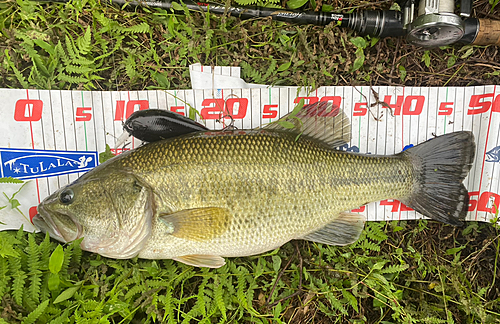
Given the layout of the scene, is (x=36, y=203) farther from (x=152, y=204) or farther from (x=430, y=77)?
(x=430, y=77)

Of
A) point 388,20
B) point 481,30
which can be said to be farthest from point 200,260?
point 481,30

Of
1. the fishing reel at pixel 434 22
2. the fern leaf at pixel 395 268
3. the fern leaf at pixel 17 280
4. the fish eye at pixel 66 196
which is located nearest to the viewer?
the fish eye at pixel 66 196

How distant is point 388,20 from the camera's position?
2504 millimetres

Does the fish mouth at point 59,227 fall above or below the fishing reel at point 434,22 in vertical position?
below

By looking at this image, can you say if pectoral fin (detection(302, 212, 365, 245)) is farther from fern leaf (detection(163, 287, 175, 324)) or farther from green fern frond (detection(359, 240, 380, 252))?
fern leaf (detection(163, 287, 175, 324))

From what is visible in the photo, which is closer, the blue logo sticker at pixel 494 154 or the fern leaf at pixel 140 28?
the fern leaf at pixel 140 28

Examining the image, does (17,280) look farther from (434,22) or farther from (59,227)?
(434,22)

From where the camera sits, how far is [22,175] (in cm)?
245

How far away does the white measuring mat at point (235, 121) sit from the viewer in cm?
243

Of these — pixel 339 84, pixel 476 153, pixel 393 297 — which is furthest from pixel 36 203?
pixel 476 153

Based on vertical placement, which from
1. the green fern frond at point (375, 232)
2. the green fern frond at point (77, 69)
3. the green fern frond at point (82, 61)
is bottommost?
the green fern frond at point (375, 232)

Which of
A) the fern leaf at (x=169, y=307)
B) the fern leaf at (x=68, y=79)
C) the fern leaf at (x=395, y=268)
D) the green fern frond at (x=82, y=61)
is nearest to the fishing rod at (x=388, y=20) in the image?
the green fern frond at (x=82, y=61)

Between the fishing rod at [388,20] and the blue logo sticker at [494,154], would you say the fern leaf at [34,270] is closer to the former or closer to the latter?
the fishing rod at [388,20]

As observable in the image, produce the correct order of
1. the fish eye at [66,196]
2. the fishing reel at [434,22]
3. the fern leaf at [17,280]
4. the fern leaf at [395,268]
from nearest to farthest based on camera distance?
the fish eye at [66,196] < the fern leaf at [17,280] < the fishing reel at [434,22] < the fern leaf at [395,268]
